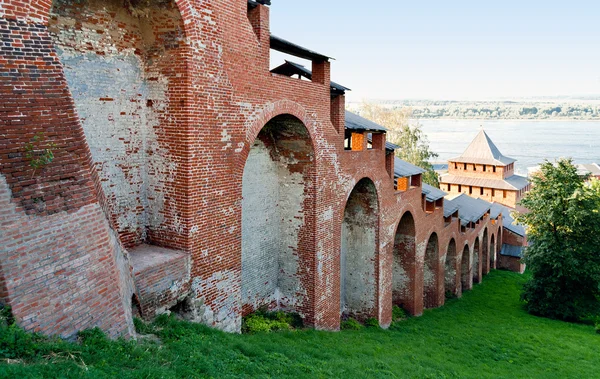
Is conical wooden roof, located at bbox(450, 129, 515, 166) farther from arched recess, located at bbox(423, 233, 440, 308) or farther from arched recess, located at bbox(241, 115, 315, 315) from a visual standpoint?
arched recess, located at bbox(241, 115, 315, 315)

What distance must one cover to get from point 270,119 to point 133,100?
3364mm

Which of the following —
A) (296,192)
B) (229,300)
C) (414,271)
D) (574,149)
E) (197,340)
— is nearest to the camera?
(197,340)

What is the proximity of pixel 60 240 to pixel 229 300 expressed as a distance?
4.43 meters

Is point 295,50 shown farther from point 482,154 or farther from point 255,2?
point 482,154

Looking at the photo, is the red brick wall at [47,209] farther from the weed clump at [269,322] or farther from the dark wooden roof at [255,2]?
the weed clump at [269,322]

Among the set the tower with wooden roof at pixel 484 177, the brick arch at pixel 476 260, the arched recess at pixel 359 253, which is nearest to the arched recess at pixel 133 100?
the arched recess at pixel 359 253

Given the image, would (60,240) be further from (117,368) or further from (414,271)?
(414,271)

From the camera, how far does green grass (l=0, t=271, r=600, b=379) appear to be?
4.80 m

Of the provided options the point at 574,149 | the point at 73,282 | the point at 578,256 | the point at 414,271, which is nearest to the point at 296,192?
the point at 73,282

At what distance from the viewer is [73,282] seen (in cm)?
547

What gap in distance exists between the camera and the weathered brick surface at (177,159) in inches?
212

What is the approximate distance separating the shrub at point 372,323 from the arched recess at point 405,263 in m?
3.90

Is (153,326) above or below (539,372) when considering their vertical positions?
above

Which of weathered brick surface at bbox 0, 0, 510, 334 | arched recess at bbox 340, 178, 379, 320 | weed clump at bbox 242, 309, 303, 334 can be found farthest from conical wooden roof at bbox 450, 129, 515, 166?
weed clump at bbox 242, 309, 303, 334
